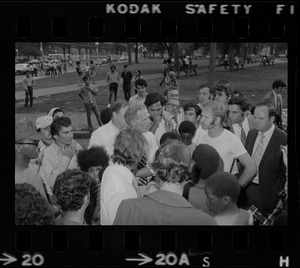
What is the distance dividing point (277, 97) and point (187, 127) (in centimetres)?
108

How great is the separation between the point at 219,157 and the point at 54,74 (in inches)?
84.8

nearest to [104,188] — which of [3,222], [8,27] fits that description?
[3,222]

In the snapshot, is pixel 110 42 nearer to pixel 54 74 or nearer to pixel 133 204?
pixel 54 74

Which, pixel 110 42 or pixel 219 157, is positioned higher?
Result: pixel 110 42

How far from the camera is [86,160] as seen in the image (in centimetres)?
944

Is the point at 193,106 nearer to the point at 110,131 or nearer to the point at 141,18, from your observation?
the point at 110,131

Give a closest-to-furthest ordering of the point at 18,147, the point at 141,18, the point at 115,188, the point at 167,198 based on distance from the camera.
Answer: the point at 167,198, the point at 115,188, the point at 141,18, the point at 18,147

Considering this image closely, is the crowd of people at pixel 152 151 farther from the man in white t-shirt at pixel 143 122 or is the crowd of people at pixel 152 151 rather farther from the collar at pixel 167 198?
the collar at pixel 167 198

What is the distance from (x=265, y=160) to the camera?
31.0 ft

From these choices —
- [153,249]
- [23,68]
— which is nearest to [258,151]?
[153,249]

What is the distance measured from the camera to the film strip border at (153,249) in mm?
9242

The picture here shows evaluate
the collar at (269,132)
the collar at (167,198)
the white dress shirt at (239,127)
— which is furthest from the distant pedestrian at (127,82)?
the collar at (269,132)

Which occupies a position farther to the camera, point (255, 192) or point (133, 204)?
point (255, 192)

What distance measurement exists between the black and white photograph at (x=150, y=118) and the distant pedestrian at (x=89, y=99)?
0.01 m
